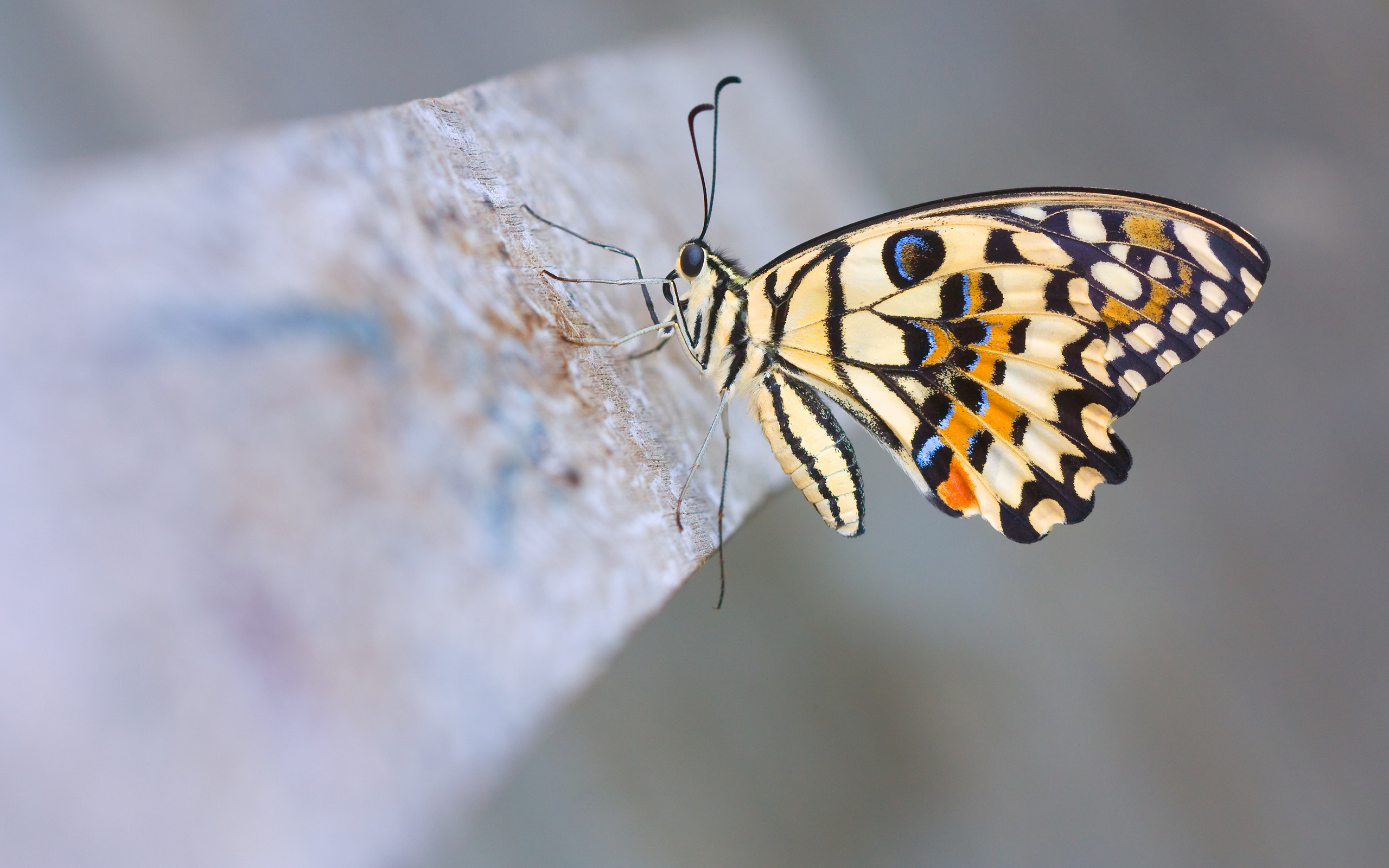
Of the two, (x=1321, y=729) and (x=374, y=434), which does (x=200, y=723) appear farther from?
(x=1321, y=729)

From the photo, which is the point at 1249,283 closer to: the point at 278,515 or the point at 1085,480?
the point at 1085,480

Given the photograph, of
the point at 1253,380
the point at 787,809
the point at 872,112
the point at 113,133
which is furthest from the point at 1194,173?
the point at 113,133

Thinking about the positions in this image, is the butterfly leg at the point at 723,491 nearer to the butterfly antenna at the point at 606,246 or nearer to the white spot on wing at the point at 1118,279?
the butterfly antenna at the point at 606,246

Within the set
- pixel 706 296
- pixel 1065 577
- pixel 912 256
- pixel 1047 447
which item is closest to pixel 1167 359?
pixel 1047 447

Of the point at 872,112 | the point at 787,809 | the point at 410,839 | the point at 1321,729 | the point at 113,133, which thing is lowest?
the point at 1321,729

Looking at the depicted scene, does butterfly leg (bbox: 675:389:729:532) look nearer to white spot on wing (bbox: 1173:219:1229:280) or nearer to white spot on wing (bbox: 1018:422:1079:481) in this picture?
white spot on wing (bbox: 1018:422:1079:481)
